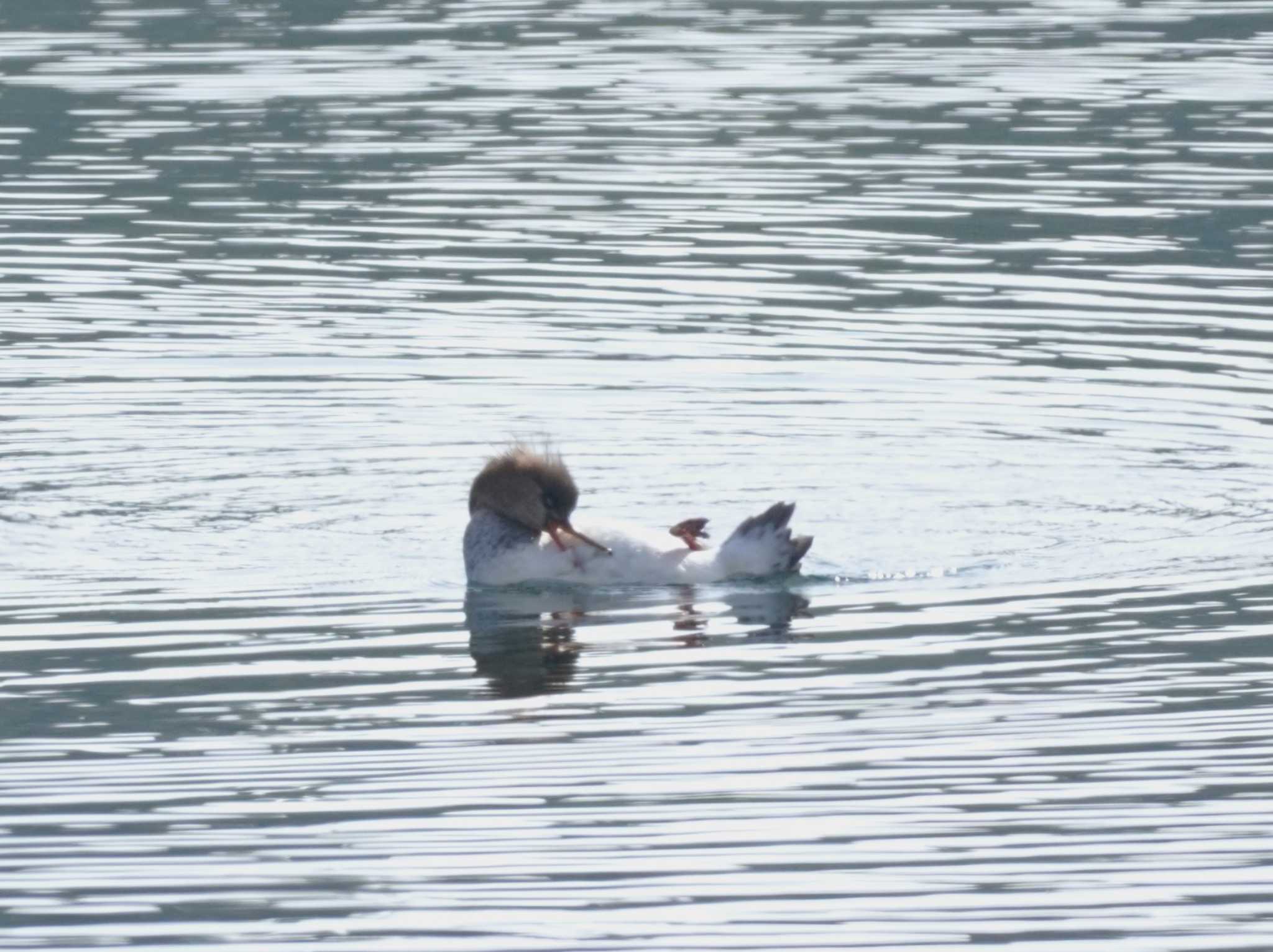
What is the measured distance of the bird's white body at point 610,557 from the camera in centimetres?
1220

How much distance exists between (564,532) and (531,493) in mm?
235

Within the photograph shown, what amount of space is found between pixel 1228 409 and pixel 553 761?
7308 mm

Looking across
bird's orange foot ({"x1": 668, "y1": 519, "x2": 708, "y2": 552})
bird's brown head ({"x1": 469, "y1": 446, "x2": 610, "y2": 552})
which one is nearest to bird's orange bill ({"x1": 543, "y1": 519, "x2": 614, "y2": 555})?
bird's brown head ({"x1": 469, "y1": 446, "x2": 610, "y2": 552})

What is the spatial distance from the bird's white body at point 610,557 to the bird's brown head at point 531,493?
0.05 meters

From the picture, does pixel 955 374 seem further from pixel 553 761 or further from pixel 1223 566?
pixel 553 761

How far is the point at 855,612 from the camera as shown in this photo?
11.6 meters

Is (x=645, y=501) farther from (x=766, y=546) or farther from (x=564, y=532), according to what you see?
(x=766, y=546)

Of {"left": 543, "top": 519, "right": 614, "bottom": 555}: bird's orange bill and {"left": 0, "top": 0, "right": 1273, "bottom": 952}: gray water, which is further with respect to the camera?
{"left": 543, "top": 519, "right": 614, "bottom": 555}: bird's orange bill

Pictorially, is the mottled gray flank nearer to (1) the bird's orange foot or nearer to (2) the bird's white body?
(2) the bird's white body

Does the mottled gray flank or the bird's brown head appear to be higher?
the bird's brown head

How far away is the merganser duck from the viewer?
480 inches

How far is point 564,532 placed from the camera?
12258mm

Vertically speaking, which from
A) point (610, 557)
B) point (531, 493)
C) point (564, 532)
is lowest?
point (610, 557)

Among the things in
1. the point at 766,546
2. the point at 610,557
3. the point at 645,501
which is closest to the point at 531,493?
the point at 610,557
